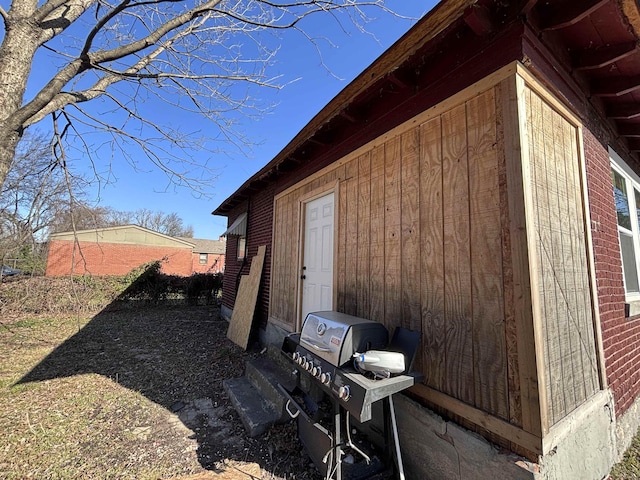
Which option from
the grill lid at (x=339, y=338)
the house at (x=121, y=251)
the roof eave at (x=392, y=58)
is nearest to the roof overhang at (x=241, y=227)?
the roof eave at (x=392, y=58)

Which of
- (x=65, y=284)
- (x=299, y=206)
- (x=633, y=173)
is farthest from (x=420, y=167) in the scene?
(x=65, y=284)

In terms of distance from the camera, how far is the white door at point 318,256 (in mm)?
3809

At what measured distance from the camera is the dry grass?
231cm

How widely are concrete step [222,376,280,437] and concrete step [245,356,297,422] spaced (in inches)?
→ 1.8

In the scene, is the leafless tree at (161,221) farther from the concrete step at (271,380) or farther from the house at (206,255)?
the concrete step at (271,380)

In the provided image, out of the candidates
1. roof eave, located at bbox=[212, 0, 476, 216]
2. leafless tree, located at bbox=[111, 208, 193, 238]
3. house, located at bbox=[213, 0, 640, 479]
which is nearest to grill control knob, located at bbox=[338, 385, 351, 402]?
house, located at bbox=[213, 0, 640, 479]

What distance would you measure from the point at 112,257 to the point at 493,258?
93.6 ft

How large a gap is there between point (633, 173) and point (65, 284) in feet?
46.6

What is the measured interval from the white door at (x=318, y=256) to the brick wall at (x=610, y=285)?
2.69m

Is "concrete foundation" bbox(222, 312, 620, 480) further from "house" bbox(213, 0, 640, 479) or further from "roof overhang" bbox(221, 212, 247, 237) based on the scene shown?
"roof overhang" bbox(221, 212, 247, 237)

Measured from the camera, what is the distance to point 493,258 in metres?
1.84

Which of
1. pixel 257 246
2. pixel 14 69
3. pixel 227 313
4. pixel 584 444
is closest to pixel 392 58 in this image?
pixel 14 69

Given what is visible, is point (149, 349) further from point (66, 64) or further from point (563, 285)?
point (563, 285)

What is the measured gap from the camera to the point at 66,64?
2748 millimetres
